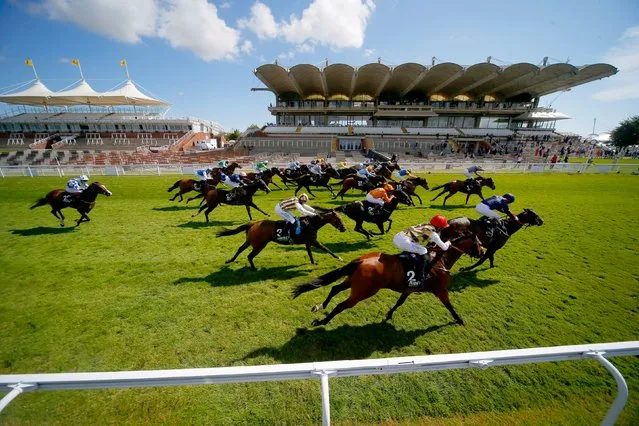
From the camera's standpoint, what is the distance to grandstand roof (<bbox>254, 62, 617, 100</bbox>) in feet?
143

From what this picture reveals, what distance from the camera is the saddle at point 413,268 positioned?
395cm

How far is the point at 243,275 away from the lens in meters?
5.62

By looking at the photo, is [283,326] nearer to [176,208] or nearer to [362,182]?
[362,182]

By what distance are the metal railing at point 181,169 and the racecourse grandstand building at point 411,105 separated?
67.6 feet

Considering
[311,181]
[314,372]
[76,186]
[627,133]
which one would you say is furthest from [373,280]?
[627,133]

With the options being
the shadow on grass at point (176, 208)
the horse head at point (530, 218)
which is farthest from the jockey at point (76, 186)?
the horse head at point (530, 218)

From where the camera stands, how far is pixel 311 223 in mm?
5938

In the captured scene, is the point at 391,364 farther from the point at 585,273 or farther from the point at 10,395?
the point at 585,273

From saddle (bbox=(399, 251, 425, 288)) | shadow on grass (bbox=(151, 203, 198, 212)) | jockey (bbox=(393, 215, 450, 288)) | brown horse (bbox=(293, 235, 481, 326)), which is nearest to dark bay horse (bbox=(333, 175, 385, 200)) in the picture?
shadow on grass (bbox=(151, 203, 198, 212))

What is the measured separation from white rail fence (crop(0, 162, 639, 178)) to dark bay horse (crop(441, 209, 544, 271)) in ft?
59.2

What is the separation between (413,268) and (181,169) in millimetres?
23090

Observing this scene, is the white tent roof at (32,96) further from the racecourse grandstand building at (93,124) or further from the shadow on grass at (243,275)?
the shadow on grass at (243,275)

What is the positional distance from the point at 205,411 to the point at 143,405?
73 cm

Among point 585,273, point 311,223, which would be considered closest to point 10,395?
point 311,223
